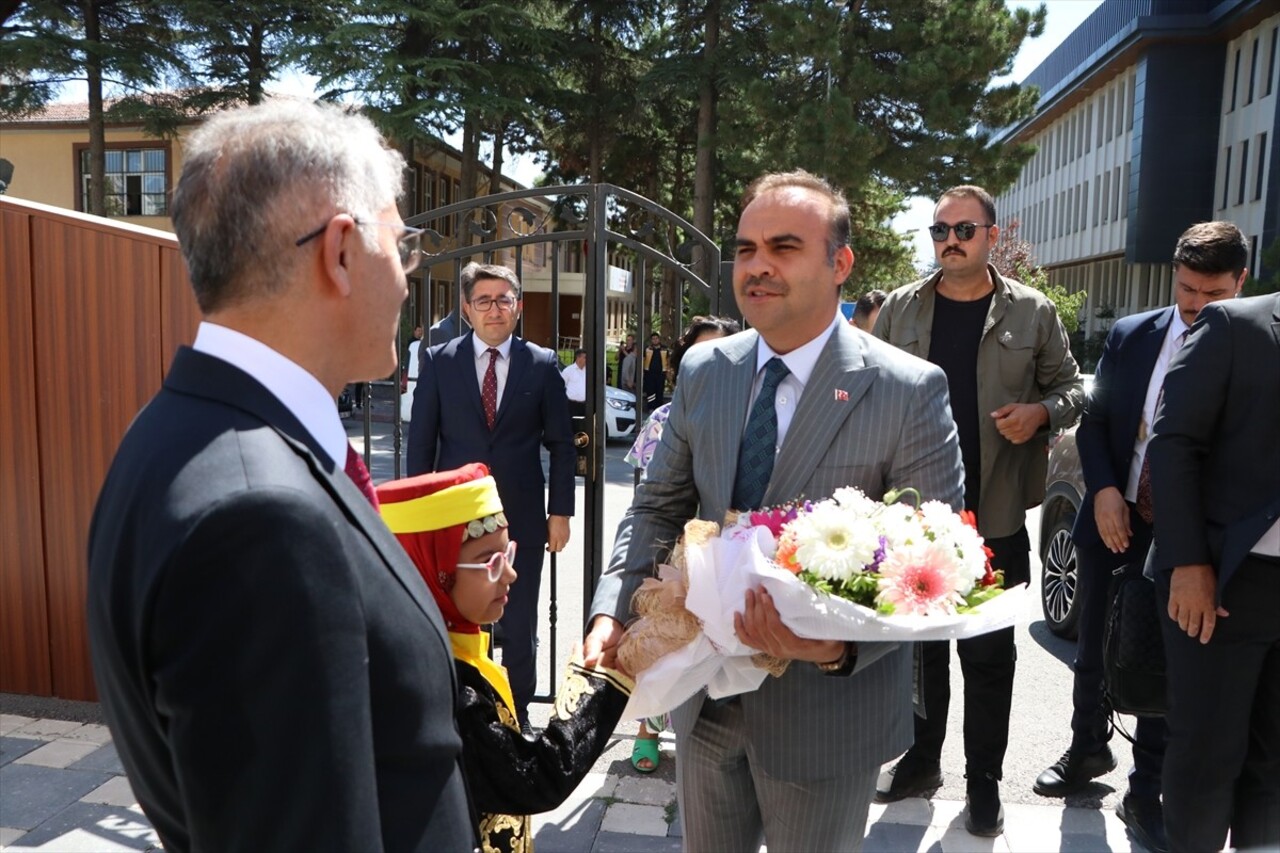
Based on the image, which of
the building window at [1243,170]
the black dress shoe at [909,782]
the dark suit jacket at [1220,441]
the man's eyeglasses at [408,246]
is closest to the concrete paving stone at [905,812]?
the black dress shoe at [909,782]

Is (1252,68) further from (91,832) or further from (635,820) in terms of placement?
(91,832)

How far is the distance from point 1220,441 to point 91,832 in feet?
13.4

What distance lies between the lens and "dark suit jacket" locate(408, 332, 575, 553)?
465 cm

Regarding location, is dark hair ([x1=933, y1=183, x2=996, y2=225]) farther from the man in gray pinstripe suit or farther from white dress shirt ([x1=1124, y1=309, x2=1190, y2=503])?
the man in gray pinstripe suit

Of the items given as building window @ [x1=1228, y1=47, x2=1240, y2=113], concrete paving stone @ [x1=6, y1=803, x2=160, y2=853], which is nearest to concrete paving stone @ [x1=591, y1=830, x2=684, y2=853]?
concrete paving stone @ [x1=6, y1=803, x2=160, y2=853]

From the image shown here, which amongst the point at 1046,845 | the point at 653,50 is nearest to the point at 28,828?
the point at 1046,845

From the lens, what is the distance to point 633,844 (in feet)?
11.8

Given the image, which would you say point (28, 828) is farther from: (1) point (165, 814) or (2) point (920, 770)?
(2) point (920, 770)

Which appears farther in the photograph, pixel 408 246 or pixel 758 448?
pixel 758 448

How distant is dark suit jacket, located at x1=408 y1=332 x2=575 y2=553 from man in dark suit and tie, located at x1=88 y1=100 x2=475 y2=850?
3309 millimetres

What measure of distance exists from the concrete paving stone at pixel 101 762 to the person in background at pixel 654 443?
2158mm

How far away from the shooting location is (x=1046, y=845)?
12.1ft

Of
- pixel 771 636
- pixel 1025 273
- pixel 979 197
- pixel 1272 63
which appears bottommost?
pixel 771 636

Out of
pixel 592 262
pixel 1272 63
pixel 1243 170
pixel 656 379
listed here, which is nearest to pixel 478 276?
pixel 592 262
